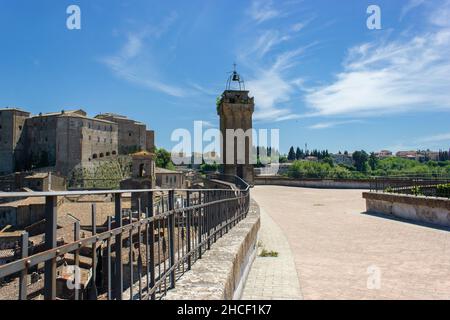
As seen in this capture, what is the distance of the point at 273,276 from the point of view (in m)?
6.57

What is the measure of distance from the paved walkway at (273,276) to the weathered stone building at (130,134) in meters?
80.1

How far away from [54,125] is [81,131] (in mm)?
6012

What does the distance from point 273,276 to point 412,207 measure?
8.39m

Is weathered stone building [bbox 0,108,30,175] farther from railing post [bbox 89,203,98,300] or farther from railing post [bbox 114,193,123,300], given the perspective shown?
railing post [bbox 89,203,98,300]

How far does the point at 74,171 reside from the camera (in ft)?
237

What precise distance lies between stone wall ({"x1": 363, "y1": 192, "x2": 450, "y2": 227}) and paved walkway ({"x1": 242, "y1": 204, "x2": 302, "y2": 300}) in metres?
5.39

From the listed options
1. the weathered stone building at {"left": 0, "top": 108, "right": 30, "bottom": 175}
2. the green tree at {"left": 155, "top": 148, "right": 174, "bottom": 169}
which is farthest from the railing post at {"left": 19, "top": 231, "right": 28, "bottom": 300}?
the green tree at {"left": 155, "top": 148, "right": 174, "bottom": 169}

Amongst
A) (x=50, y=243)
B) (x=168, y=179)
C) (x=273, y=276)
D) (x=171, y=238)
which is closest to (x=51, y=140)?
(x=168, y=179)

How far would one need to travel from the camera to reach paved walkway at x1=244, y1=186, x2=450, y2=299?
5.40m

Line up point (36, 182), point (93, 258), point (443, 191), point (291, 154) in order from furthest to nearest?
1. point (291, 154)
2. point (36, 182)
3. point (443, 191)
4. point (93, 258)

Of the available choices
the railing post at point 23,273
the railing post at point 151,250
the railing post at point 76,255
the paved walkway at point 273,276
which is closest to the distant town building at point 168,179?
the paved walkway at point 273,276

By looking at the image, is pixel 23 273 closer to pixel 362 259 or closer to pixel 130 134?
pixel 362 259

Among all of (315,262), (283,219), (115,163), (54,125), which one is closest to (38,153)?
(54,125)
